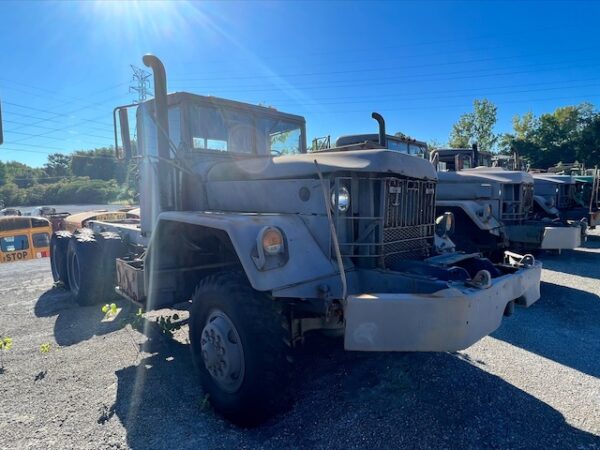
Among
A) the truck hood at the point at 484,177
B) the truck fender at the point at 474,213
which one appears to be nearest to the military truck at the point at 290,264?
the truck fender at the point at 474,213

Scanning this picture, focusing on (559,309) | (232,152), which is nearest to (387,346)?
(232,152)

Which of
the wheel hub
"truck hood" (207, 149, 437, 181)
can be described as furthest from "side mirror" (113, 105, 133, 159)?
the wheel hub

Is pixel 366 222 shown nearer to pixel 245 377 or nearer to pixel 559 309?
pixel 245 377

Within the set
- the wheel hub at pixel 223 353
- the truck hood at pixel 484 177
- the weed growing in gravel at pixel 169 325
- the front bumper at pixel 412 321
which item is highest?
the truck hood at pixel 484 177

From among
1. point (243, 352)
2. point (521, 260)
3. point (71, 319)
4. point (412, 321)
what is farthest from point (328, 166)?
point (71, 319)

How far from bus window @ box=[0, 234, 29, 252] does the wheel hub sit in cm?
884

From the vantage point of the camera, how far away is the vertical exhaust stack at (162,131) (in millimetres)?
3531

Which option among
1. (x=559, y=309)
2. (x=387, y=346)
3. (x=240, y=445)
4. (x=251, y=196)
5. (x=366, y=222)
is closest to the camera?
(x=387, y=346)

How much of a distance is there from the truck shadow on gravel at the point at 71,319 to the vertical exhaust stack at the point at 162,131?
1.80 m

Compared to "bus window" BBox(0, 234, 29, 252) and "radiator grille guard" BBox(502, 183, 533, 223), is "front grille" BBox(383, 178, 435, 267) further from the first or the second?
"bus window" BBox(0, 234, 29, 252)

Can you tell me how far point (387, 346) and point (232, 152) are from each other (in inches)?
111

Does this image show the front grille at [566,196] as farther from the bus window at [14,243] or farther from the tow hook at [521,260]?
the bus window at [14,243]

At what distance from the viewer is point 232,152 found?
169 inches

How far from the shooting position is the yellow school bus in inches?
360
